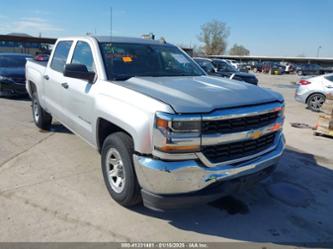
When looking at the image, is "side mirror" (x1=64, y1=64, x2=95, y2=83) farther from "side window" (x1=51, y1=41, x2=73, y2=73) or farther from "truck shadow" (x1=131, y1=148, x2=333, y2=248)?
"truck shadow" (x1=131, y1=148, x2=333, y2=248)

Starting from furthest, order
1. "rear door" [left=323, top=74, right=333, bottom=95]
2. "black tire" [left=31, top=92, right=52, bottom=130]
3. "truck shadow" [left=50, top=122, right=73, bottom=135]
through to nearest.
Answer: "rear door" [left=323, top=74, right=333, bottom=95] < "truck shadow" [left=50, top=122, right=73, bottom=135] < "black tire" [left=31, top=92, right=52, bottom=130]

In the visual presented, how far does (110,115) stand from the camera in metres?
3.24

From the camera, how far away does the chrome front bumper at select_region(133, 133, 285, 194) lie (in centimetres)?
265

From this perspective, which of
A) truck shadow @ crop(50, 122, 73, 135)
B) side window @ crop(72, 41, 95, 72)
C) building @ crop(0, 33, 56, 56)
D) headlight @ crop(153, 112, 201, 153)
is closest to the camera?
headlight @ crop(153, 112, 201, 153)

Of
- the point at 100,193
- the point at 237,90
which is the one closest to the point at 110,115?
the point at 100,193

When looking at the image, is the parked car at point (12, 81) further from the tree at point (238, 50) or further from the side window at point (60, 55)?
the tree at point (238, 50)

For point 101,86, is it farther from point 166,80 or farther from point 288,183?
point 288,183

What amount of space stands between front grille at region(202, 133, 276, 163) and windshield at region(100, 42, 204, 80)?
154cm

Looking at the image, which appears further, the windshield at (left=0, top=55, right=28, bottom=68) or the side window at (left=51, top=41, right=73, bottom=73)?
the windshield at (left=0, top=55, right=28, bottom=68)

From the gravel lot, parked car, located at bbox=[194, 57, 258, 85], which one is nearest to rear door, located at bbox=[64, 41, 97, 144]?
the gravel lot

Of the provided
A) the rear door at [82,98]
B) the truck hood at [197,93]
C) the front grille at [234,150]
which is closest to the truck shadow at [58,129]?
the rear door at [82,98]

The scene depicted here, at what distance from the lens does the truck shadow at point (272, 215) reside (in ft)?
10.1

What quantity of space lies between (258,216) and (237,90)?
1464 millimetres

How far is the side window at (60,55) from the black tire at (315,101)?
9.00 m
